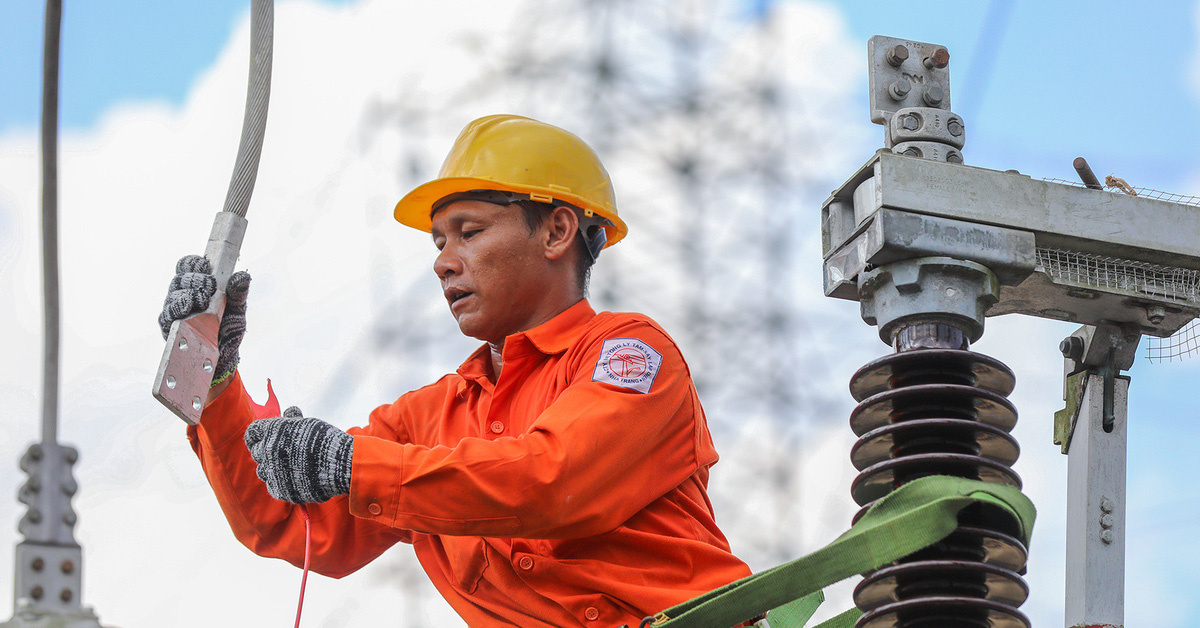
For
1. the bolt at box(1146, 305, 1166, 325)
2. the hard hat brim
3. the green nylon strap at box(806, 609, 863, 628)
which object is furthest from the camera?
the hard hat brim

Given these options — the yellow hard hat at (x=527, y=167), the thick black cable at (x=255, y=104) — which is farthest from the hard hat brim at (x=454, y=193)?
the thick black cable at (x=255, y=104)

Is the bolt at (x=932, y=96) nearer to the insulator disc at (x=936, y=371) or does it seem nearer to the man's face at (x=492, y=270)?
the insulator disc at (x=936, y=371)

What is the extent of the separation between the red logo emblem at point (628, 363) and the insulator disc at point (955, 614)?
39.0 inches

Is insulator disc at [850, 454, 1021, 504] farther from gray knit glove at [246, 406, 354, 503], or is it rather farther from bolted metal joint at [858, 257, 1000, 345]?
gray knit glove at [246, 406, 354, 503]

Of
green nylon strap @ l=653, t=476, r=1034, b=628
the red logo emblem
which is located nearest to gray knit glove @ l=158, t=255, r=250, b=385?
the red logo emblem

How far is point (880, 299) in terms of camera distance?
2.96 m

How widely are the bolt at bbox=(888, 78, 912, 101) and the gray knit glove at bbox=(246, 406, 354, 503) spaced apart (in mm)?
1295

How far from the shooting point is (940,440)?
9.71 feet

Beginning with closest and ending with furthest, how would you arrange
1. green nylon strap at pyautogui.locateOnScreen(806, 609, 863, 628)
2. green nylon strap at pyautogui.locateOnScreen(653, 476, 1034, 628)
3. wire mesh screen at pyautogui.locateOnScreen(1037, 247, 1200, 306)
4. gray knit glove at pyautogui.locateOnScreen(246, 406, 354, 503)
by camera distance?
green nylon strap at pyautogui.locateOnScreen(653, 476, 1034, 628) → wire mesh screen at pyautogui.locateOnScreen(1037, 247, 1200, 306) → gray knit glove at pyautogui.locateOnScreen(246, 406, 354, 503) → green nylon strap at pyautogui.locateOnScreen(806, 609, 863, 628)

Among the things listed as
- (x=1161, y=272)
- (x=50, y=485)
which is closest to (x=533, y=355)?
(x=1161, y=272)

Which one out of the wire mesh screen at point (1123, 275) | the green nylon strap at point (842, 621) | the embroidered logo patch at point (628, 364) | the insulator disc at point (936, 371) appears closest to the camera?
the insulator disc at point (936, 371)

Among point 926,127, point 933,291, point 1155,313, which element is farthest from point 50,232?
point 1155,313

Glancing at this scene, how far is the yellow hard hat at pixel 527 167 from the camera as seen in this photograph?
13.7 ft

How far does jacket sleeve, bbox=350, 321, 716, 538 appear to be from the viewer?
3340 millimetres
